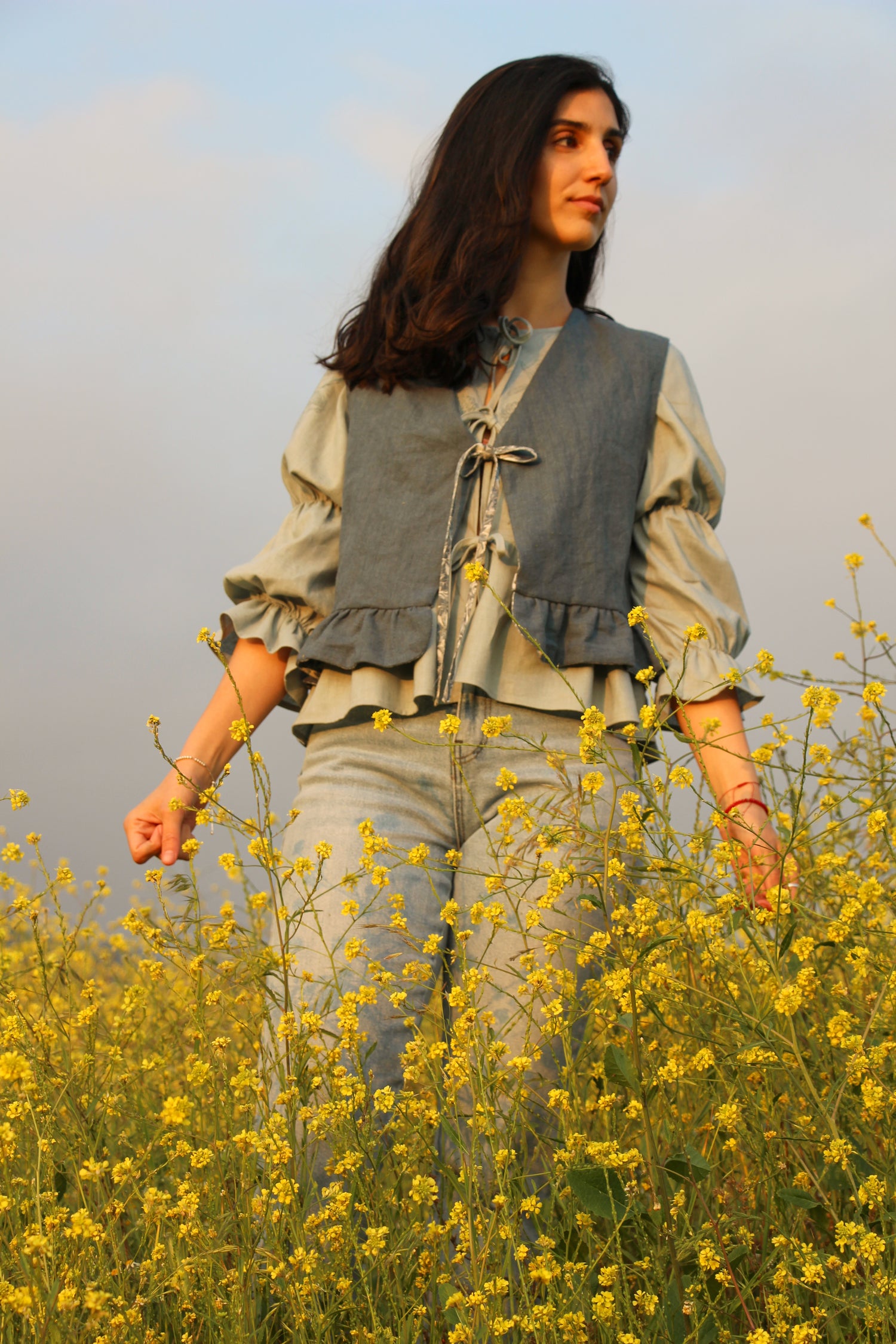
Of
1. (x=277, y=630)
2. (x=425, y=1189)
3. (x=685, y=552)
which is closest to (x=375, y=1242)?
(x=425, y=1189)

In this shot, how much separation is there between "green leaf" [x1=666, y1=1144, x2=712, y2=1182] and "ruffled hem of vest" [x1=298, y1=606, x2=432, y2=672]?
0.89 metres

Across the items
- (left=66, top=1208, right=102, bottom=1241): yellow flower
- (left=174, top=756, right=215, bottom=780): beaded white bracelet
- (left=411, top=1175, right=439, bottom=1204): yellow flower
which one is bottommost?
(left=66, top=1208, right=102, bottom=1241): yellow flower

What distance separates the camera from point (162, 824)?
1.94 m

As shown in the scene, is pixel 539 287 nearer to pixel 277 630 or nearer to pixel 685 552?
pixel 685 552

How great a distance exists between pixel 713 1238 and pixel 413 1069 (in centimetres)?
36

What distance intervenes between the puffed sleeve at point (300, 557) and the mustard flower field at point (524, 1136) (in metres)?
0.57

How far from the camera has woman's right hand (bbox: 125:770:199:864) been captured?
1.92m

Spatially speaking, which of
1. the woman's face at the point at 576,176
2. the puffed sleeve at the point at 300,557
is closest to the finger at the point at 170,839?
the puffed sleeve at the point at 300,557

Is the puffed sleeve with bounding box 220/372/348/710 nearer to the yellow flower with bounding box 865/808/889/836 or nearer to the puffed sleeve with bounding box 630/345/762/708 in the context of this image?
the puffed sleeve with bounding box 630/345/762/708

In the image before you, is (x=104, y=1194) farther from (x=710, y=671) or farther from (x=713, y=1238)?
(x=710, y=671)

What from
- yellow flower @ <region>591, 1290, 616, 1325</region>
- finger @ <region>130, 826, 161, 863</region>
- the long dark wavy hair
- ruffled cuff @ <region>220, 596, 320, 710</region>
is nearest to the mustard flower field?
yellow flower @ <region>591, 1290, 616, 1325</region>

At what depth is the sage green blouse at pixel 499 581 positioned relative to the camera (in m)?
1.93

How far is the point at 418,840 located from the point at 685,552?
739 millimetres

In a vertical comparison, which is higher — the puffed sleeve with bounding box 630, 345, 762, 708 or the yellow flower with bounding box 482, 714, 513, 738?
the puffed sleeve with bounding box 630, 345, 762, 708
